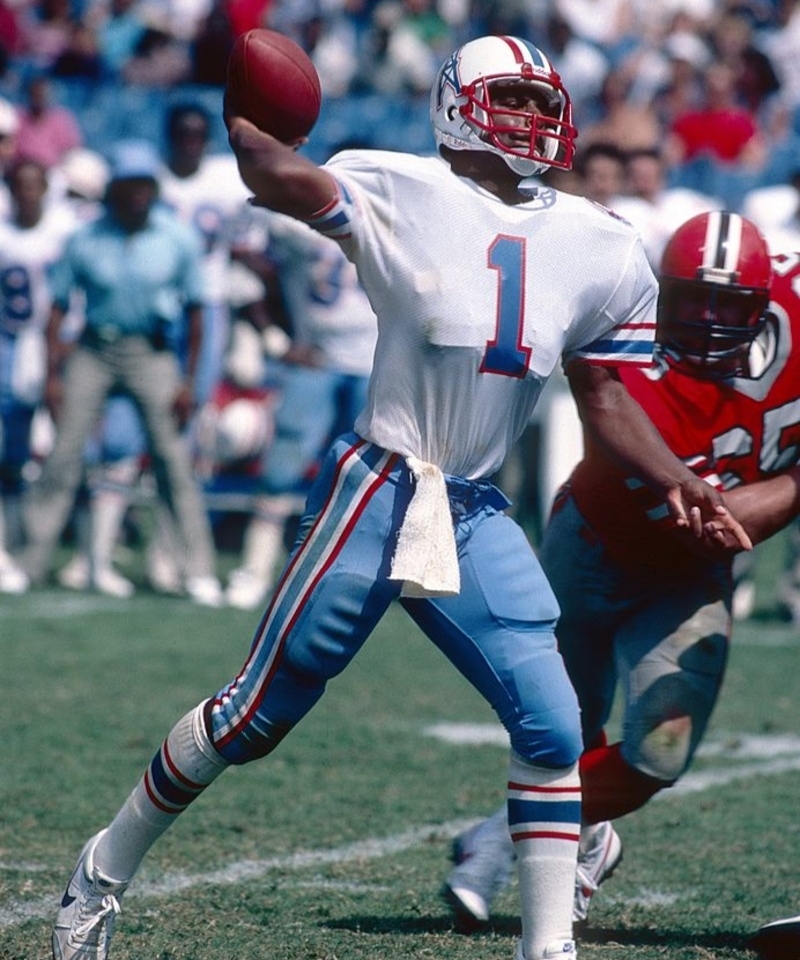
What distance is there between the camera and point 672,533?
3734mm

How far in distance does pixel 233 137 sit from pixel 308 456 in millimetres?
5331

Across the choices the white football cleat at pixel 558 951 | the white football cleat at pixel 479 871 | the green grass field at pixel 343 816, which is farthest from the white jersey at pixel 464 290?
Answer: the green grass field at pixel 343 816

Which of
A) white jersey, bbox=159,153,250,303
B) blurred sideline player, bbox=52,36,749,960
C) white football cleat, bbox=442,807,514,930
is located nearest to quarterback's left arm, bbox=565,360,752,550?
blurred sideline player, bbox=52,36,749,960

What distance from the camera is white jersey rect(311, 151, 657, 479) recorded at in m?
3.14

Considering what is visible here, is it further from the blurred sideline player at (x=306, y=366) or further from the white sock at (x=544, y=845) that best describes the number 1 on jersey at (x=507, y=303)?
the blurred sideline player at (x=306, y=366)

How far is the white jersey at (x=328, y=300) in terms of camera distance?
8258 millimetres

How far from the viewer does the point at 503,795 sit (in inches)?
196

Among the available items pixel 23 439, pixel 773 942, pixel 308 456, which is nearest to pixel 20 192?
pixel 23 439

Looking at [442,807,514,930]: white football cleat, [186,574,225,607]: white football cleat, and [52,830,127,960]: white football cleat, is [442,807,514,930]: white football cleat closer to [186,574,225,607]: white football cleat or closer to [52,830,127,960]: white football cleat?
[52,830,127,960]: white football cleat

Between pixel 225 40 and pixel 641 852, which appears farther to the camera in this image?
pixel 225 40

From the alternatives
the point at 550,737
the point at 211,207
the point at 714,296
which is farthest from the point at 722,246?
the point at 211,207

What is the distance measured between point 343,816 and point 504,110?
2.15 meters

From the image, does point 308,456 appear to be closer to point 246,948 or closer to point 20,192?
point 20,192

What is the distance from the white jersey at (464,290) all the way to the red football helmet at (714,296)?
0.46 m
